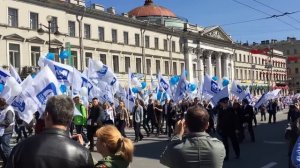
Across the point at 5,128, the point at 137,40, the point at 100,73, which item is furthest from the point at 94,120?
the point at 137,40

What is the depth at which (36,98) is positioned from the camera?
13.9 metres

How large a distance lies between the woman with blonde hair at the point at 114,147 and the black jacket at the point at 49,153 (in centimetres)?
44

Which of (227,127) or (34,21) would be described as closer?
(227,127)

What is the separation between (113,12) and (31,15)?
44.5 feet

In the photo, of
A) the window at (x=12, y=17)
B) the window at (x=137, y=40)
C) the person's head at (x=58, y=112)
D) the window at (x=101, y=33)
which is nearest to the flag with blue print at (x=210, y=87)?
the window at (x=12, y=17)

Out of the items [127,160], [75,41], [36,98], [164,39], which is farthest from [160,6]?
[127,160]

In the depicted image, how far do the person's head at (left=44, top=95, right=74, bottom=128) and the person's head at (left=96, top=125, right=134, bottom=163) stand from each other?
0.41 meters

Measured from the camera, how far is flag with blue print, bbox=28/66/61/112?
1373 cm

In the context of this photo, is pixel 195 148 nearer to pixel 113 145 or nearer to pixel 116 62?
pixel 113 145

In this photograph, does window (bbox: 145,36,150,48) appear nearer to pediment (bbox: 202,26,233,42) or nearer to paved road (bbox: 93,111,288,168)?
pediment (bbox: 202,26,233,42)

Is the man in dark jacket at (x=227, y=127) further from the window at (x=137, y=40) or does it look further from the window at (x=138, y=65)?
the window at (x=137, y=40)

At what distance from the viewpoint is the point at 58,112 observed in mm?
3490

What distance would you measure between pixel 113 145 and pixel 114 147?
0.7 inches

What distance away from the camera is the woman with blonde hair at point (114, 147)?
12.4 feet
